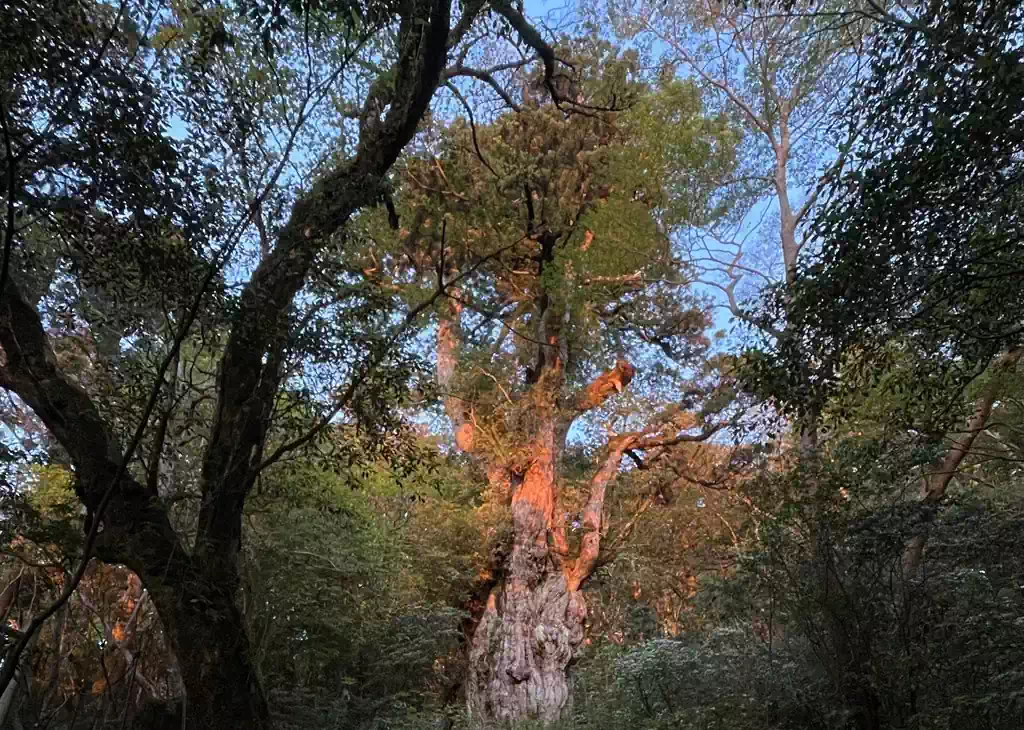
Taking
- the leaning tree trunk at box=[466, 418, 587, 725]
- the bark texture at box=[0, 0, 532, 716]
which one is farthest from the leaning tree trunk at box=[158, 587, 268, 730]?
the leaning tree trunk at box=[466, 418, 587, 725]

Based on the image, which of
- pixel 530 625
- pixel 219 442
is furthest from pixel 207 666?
pixel 530 625

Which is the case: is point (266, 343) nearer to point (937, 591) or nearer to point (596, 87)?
point (937, 591)

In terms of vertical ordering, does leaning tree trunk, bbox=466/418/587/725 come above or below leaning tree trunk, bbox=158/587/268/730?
above

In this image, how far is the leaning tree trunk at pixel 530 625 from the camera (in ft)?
26.1

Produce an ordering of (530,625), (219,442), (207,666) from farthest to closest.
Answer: (530,625)
(219,442)
(207,666)

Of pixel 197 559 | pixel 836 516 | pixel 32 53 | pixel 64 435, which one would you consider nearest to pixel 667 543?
pixel 836 516

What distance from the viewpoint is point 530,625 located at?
27.2ft

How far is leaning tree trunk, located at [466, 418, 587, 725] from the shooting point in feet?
26.1

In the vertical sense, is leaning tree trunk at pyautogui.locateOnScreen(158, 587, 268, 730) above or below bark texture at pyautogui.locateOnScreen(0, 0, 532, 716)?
below

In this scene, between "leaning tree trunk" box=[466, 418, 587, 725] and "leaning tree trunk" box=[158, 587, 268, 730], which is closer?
"leaning tree trunk" box=[158, 587, 268, 730]

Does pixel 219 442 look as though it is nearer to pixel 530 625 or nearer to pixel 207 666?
pixel 207 666

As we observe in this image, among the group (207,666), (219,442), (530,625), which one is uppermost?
(219,442)

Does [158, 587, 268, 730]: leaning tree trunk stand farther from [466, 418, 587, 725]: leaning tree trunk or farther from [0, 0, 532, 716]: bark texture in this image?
[466, 418, 587, 725]: leaning tree trunk

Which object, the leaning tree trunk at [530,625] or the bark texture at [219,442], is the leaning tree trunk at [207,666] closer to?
the bark texture at [219,442]
